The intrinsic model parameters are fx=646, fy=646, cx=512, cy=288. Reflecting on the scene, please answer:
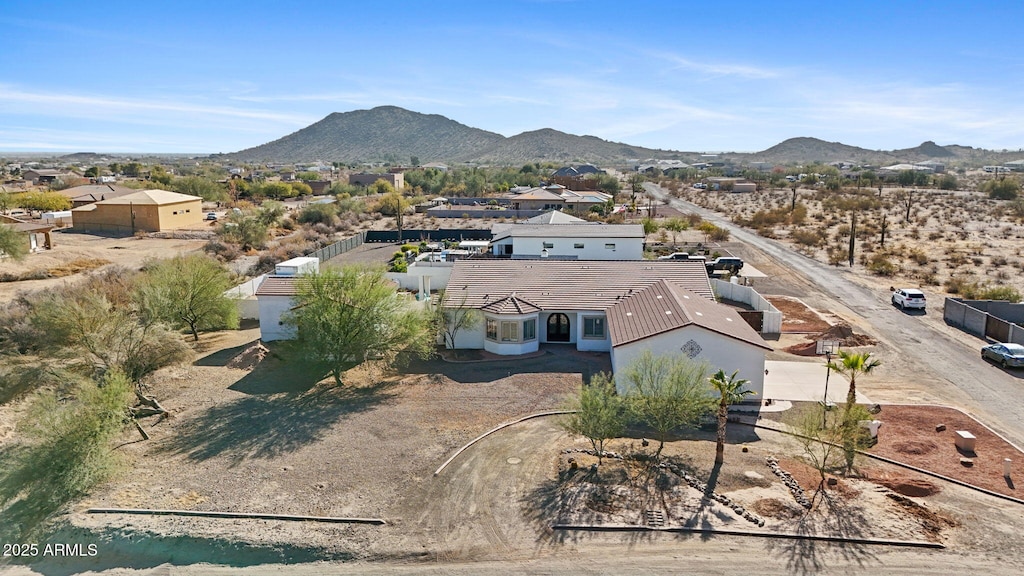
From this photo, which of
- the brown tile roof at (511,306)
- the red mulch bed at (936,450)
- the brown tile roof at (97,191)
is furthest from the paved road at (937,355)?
the brown tile roof at (97,191)

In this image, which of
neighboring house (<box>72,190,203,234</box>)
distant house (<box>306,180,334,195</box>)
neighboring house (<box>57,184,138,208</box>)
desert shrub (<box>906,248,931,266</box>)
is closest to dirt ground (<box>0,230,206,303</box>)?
neighboring house (<box>72,190,203,234</box>)

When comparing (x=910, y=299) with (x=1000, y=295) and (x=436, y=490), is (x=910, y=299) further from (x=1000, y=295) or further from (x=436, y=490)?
(x=436, y=490)

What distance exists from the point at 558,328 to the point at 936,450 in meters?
16.0

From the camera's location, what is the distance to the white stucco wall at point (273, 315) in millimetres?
32531

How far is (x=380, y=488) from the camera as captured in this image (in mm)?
18781

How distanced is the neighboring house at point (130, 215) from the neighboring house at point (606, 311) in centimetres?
4869

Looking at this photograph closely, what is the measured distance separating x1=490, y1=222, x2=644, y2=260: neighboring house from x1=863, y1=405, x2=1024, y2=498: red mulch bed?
23.9m

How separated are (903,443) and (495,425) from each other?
13491 millimetres

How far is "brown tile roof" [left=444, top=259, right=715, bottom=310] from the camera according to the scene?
3120cm

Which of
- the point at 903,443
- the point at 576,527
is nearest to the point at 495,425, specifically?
the point at 576,527

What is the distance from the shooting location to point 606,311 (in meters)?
30.0

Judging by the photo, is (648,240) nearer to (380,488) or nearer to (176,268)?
(176,268)

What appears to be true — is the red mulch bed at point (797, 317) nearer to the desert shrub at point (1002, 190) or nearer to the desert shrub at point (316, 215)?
the desert shrub at point (316, 215)

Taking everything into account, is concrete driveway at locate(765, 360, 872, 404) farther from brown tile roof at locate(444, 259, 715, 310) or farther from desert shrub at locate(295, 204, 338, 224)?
desert shrub at locate(295, 204, 338, 224)
